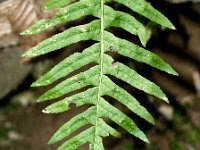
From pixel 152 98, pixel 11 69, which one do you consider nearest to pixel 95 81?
pixel 152 98

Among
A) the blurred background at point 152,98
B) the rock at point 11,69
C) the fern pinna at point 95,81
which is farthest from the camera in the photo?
the blurred background at point 152,98

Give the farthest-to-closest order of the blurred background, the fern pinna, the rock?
1. the blurred background
2. the rock
3. the fern pinna

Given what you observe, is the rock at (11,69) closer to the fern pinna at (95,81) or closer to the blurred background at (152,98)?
the blurred background at (152,98)

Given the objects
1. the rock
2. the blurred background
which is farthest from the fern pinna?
the rock

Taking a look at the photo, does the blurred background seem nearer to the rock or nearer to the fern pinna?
the rock

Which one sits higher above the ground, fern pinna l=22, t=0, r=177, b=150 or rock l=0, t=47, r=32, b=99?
rock l=0, t=47, r=32, b=99

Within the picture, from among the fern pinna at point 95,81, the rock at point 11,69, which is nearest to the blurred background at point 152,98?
the rock at point 11,69

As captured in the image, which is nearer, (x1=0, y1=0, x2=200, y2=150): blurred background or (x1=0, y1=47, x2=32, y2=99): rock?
(x1=0, y1=47, x2=32, y2=99): rock

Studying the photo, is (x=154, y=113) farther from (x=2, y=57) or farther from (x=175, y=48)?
(x=2, y=57)
